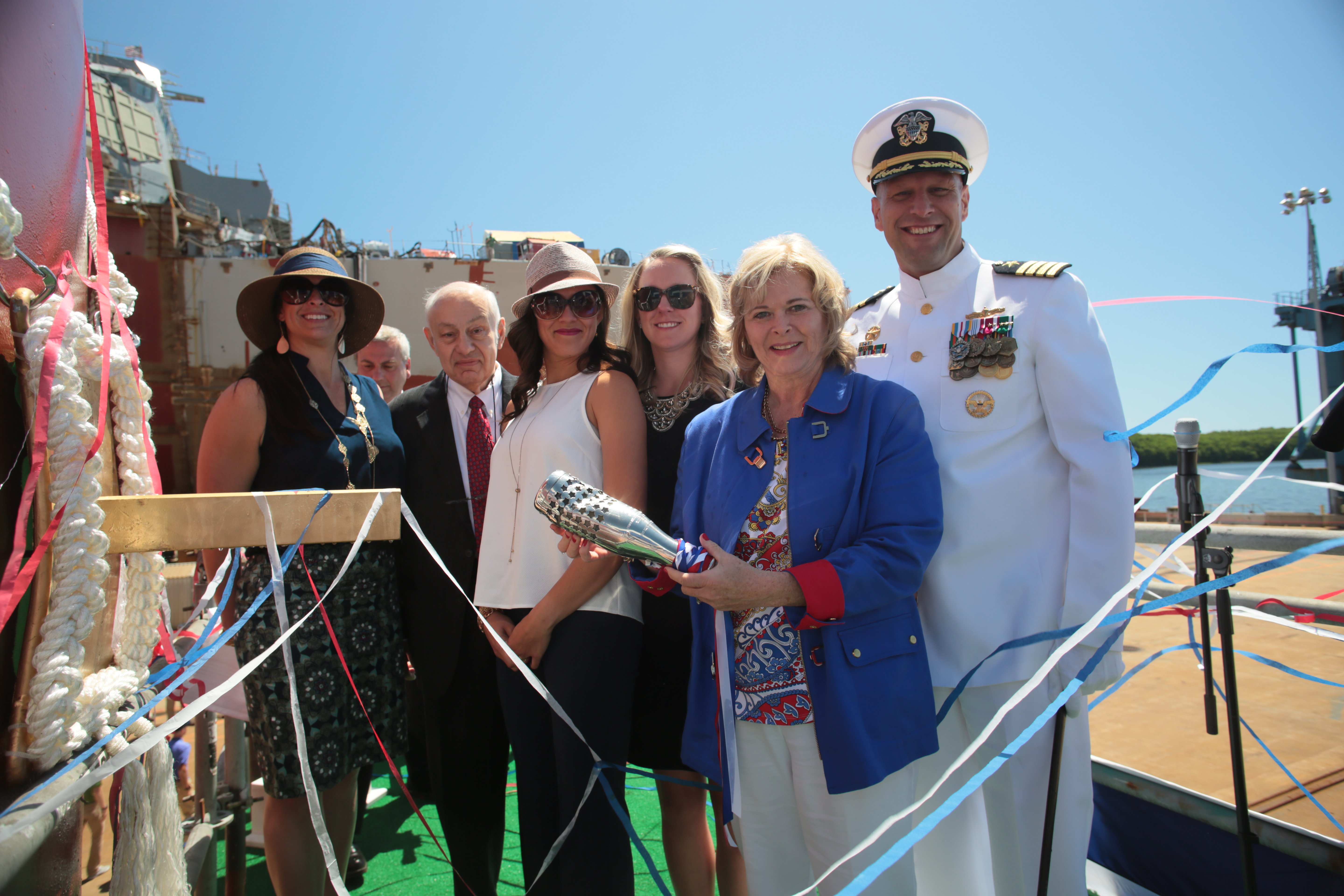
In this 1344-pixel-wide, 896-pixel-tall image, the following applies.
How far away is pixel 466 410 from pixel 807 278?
1404mm

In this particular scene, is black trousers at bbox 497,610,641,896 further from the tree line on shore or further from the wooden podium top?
the tree line on shore

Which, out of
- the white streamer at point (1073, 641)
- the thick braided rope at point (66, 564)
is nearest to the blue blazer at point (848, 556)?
the white streamer at point (1073, 641)

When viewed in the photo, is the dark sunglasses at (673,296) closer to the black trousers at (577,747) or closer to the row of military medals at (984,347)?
the row of military medals at (984,347)

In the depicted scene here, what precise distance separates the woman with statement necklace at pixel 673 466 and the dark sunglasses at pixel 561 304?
15 centimetres

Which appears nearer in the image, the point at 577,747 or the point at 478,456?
the point at 577,747

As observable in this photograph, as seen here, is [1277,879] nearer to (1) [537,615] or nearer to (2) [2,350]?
(1) [537,615]

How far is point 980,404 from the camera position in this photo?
6.58 feet

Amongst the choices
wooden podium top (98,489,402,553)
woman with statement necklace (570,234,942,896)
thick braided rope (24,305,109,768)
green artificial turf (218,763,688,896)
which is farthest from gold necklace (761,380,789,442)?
green artificial turf (218,763,688,896)

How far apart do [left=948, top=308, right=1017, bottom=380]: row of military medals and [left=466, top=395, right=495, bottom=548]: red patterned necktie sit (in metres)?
1.53

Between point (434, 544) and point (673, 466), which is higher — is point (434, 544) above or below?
below

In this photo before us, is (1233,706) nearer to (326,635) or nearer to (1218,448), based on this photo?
(326,635)

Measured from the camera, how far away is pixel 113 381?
1265 millimetres

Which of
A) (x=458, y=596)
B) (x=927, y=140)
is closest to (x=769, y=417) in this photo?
(x=927, y=140)

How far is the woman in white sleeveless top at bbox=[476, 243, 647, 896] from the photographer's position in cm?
198
